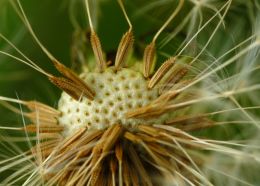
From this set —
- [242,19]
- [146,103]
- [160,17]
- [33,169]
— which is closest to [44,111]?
[33,169]

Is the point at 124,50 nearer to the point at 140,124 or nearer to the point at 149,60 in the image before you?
the point at 149,60

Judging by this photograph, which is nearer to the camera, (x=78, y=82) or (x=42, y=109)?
(x=78, y=82)

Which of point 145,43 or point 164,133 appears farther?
point 145,43

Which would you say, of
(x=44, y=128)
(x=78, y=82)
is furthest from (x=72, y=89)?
(x=44, y=128)

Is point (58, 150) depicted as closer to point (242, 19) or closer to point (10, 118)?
point (10, 118)

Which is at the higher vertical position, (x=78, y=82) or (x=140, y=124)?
(x=78, y=82)

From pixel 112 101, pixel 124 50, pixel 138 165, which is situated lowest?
pixel 138 165

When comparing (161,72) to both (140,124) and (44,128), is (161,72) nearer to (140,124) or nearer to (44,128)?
(140,124)
